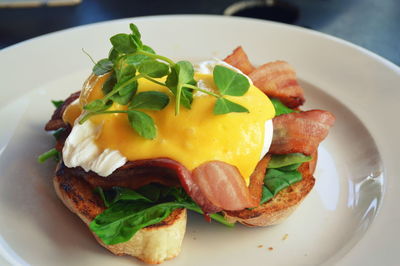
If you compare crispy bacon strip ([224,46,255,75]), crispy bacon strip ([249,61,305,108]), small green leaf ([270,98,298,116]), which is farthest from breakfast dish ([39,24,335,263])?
crispy bacon strip ([224,46,255,75])

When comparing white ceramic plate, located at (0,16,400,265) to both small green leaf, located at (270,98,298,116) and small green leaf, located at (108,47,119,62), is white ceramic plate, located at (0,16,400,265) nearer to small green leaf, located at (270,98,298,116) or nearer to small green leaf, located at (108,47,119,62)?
small green leaf, located at (270,98,298,116)

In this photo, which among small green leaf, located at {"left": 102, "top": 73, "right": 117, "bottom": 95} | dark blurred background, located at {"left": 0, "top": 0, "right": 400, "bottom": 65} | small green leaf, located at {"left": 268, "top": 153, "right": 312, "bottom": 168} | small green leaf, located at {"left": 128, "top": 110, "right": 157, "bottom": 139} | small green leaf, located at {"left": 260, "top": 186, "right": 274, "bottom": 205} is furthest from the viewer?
dark blurred background, located at {"left": 0, "top": 0, "right": 400, "bottom": 65}

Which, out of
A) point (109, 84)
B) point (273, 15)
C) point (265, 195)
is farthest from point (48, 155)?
point (273, 15)

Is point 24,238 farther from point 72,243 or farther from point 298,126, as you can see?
point 298,126

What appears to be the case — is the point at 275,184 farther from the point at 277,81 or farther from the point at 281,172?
the point at 277,81

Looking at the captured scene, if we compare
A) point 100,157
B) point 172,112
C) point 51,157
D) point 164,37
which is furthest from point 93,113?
point 164,37

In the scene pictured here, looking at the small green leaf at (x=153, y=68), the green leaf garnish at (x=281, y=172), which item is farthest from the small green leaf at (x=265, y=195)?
the small green leaf at (x=153, y=68)

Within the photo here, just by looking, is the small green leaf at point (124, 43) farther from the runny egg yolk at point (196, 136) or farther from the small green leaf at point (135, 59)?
the runny egg yolk at point (196, 136)
